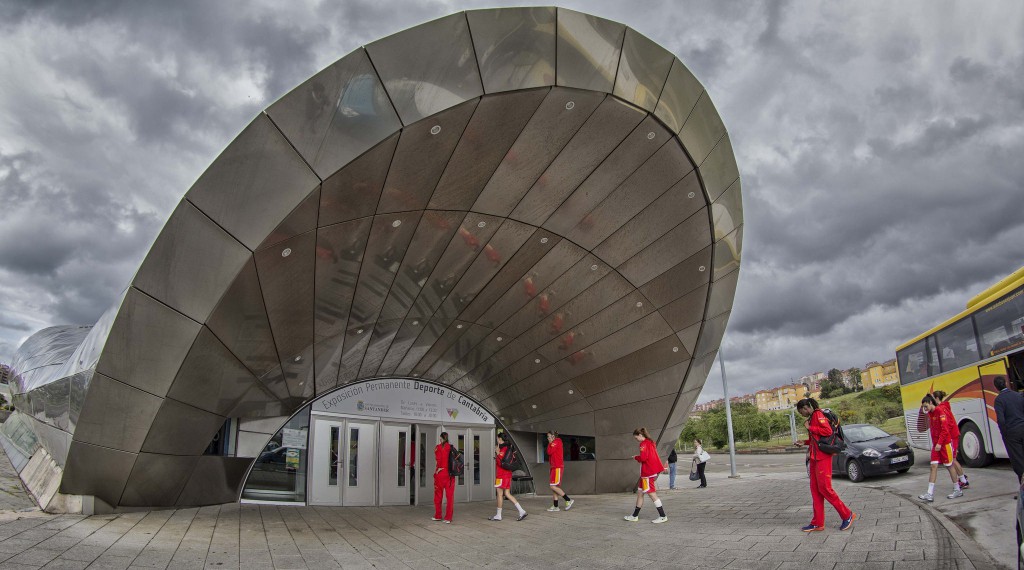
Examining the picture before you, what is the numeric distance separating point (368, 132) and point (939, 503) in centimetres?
912

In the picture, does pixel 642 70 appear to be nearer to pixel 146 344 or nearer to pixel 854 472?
pixel 146 344

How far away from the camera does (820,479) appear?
21.6 ft

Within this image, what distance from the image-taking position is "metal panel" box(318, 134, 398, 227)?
652cm

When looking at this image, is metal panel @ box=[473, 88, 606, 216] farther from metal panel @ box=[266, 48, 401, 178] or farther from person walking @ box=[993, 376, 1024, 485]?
person walking @ box=[993, 376, 1024, 485]

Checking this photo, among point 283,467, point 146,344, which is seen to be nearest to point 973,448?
point 283,467

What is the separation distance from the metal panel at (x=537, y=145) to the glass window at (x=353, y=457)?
26.9ft

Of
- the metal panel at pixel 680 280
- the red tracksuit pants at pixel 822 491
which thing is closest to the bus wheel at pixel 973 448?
the metal panel at pixel 680 280

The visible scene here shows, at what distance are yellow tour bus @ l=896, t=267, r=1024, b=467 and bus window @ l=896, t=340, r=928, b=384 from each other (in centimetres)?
3

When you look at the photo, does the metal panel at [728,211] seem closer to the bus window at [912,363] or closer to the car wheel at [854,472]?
the car wheel at [854,472]

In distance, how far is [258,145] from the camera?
20.4 ft

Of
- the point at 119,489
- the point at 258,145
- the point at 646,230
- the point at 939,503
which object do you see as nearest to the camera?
the point at 258,145

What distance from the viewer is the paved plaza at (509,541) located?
5113mm

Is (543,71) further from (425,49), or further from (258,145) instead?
(258,145)

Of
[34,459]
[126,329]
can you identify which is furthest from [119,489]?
[34,459]
